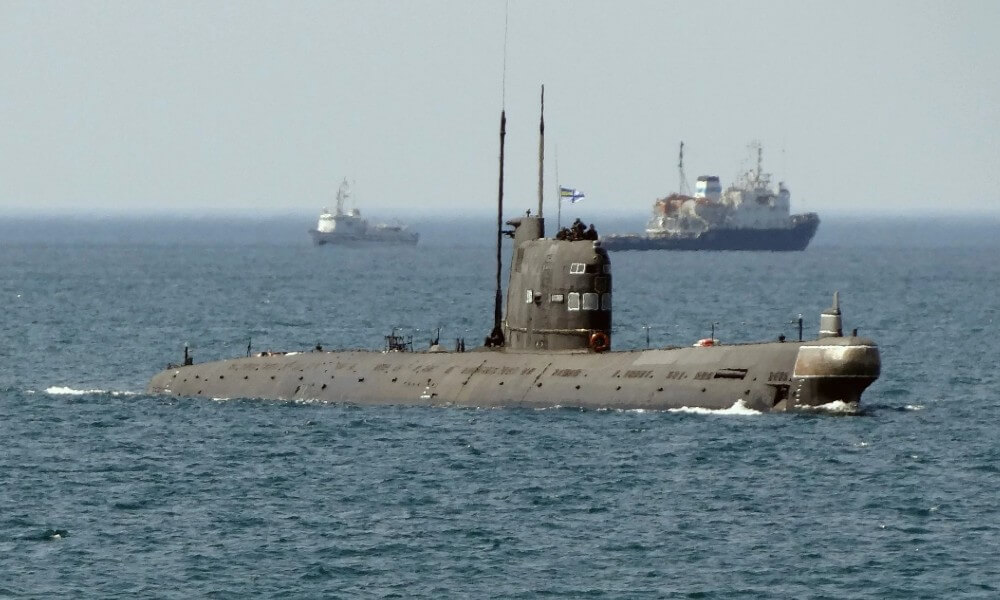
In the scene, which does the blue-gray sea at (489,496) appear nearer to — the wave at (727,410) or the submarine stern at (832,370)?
the wave at (727,410)

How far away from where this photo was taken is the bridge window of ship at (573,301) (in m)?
58.3

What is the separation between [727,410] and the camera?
54.6m

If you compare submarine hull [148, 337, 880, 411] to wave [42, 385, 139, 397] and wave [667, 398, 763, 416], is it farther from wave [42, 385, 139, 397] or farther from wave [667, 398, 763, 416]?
wave [42, 385, 139, 397]

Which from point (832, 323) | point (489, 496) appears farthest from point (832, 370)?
point (489, 496)

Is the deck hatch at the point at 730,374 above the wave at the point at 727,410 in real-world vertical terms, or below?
above

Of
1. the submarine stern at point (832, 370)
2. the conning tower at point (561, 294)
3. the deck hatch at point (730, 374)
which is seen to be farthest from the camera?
the conning tower at point (561, 294)

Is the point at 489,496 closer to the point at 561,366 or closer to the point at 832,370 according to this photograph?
the point at 832,370

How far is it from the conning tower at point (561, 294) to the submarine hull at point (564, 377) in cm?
67

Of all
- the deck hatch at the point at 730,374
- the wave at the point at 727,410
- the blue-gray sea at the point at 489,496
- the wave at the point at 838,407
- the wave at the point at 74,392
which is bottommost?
the wave at the point at 74,392

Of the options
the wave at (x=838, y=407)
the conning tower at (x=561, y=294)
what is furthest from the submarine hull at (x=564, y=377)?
the conning tower at (x=561, y=294)

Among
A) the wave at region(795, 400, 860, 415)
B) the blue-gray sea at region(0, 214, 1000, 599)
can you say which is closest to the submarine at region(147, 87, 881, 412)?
the wave at region(795, 400, 860, 415)

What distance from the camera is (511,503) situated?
43.9m

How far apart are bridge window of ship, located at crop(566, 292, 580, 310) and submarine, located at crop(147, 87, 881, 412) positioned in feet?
0.11

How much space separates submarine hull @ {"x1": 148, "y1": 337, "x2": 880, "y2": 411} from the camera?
5303cm
